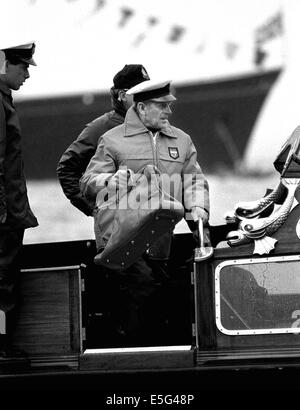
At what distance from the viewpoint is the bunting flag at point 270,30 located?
7414 mm

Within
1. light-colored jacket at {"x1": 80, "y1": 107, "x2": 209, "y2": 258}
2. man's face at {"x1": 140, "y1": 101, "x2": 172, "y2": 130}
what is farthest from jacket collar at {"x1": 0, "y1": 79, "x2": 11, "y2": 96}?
man's face at {"x1": 140, "y1": 101, "x2": 172, "y2": 130}

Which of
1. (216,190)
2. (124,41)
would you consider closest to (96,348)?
(216,190)

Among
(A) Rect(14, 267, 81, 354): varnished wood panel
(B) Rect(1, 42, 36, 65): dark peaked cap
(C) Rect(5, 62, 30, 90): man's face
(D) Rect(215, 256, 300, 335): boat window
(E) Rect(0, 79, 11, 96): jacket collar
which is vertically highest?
(B) Rect(1, 42, 36, 65): dark peaked cap

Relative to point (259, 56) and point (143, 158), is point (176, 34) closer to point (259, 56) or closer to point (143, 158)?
point (259, 56)

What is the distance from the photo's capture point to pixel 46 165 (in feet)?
25.7

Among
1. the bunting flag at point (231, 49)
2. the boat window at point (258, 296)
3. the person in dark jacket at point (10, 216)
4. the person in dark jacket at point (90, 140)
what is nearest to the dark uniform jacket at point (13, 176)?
the person in dark jacket at point (10, 216)

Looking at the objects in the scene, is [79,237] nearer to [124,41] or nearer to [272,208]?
[124,41]

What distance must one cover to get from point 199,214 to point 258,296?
0.41 m

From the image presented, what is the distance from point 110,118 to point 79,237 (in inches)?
107

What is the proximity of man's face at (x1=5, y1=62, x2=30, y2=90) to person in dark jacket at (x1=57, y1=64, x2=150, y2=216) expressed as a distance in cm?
45

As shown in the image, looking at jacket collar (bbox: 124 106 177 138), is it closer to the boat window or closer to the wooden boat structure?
the wooden boat structure

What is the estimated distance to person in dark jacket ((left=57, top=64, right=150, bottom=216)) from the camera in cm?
493

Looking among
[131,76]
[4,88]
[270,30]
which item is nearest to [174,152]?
[131,76]

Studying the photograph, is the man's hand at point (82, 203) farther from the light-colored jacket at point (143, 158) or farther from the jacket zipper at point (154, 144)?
the jacket zipper at point (154, 144)
